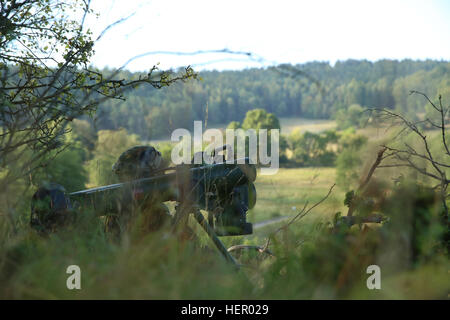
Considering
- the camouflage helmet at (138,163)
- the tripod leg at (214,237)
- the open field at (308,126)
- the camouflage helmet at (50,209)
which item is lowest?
the tripod leg at (214,237)

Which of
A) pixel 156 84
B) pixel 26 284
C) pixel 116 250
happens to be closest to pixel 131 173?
pixel 156 84

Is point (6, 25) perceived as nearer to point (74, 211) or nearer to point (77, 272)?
point (74, 211)

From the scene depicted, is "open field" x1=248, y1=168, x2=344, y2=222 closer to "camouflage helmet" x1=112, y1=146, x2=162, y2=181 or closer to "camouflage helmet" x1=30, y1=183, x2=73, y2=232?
"camouflage helmet" x1=112, y1=146, x2=162, y2=181

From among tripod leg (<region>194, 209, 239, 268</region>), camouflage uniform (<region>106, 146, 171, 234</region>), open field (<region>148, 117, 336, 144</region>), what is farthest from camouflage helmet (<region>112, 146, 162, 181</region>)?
tripod leg (<region>194, 209, 239, 268</region>)

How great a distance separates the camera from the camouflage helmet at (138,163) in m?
3.33

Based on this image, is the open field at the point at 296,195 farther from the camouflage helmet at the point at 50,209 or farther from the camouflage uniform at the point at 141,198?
the camouflage helmet at the point at 50,209

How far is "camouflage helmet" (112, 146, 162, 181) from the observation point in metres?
3.33

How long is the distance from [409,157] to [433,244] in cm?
80

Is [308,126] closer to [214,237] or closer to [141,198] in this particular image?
[141,198]

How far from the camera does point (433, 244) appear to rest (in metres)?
2.12

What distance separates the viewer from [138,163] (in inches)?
132

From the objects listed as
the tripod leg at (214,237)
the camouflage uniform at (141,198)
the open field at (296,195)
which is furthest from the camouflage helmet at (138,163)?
the open field at (296,195)
